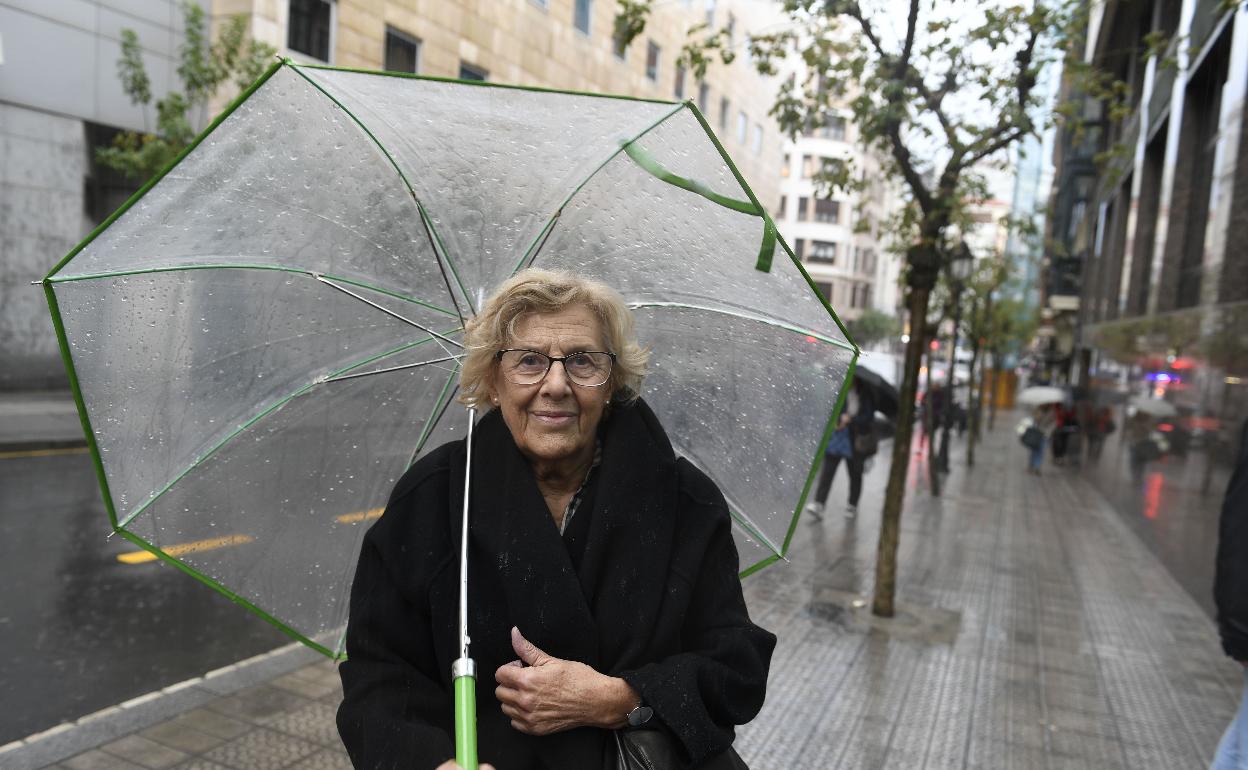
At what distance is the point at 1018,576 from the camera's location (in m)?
8.87

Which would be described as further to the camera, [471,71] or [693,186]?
[471,71]

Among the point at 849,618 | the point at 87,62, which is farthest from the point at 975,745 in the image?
the point at 87,62

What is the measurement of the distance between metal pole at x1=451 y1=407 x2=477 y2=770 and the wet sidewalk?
8.79ft

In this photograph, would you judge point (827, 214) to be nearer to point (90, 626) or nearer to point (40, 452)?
point (40, 452)

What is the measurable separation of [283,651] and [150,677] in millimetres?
692

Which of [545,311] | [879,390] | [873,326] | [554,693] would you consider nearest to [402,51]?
[879,390]

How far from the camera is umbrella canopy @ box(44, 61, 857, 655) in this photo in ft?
7.33

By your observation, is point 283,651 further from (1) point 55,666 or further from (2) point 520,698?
(2) point 520,698

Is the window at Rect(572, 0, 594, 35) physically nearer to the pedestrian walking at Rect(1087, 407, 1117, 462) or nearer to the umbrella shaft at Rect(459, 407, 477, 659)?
the pedestrian walking at Rect(1087, 407, 1117, 462)

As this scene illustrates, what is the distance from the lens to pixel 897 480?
7258 mm

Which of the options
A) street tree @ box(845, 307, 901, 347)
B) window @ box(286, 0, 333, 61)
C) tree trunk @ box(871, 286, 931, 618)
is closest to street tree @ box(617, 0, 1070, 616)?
tree trunk @ box(871, 286, 931, 618)

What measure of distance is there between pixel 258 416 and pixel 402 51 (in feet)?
70.3

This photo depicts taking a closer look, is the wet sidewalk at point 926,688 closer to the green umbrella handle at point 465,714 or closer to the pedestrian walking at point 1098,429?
the green umbrella handle at point 465,714

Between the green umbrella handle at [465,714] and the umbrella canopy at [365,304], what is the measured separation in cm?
101
